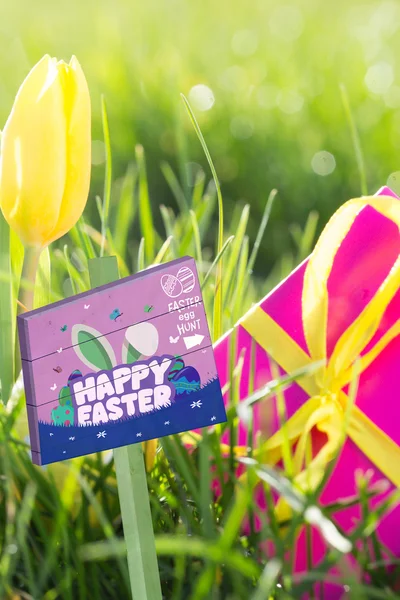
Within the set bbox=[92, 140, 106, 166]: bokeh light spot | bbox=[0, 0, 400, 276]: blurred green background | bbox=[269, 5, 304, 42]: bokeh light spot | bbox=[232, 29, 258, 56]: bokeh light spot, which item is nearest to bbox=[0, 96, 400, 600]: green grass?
bbox=[0, 0, 400, 276]: blurred green background

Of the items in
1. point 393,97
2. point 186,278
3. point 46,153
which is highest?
point 393,97

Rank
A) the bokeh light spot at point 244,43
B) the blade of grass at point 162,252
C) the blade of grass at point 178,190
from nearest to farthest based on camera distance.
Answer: the blade of grass at point 162,252, the blade of grass at point 178,190, the bokeh light spot at point 244,43

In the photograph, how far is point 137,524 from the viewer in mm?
448

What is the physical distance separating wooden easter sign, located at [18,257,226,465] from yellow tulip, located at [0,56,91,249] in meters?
0.10

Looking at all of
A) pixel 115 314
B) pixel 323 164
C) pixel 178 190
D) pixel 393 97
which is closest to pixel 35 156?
pixel 115 314

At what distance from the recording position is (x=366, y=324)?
22.7 inches

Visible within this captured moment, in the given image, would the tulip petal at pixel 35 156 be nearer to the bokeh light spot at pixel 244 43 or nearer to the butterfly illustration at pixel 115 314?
the butterfly illustration at pixel 115 314

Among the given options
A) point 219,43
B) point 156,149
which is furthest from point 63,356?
point 219,43

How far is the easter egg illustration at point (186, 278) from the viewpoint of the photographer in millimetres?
458

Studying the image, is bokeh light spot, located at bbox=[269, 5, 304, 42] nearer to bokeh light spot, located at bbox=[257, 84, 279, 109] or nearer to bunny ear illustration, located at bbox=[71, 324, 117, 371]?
bokeh light spot, located at bbox=[257, 84, 279, 109]

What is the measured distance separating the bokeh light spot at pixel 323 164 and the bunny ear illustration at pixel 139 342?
1340 mm

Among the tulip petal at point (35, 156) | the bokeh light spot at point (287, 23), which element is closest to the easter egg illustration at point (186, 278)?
the tulip petal at point (35, 156)

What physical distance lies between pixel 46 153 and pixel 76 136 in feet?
0.10

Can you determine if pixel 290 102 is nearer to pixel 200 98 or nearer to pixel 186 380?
pixel 200 98
